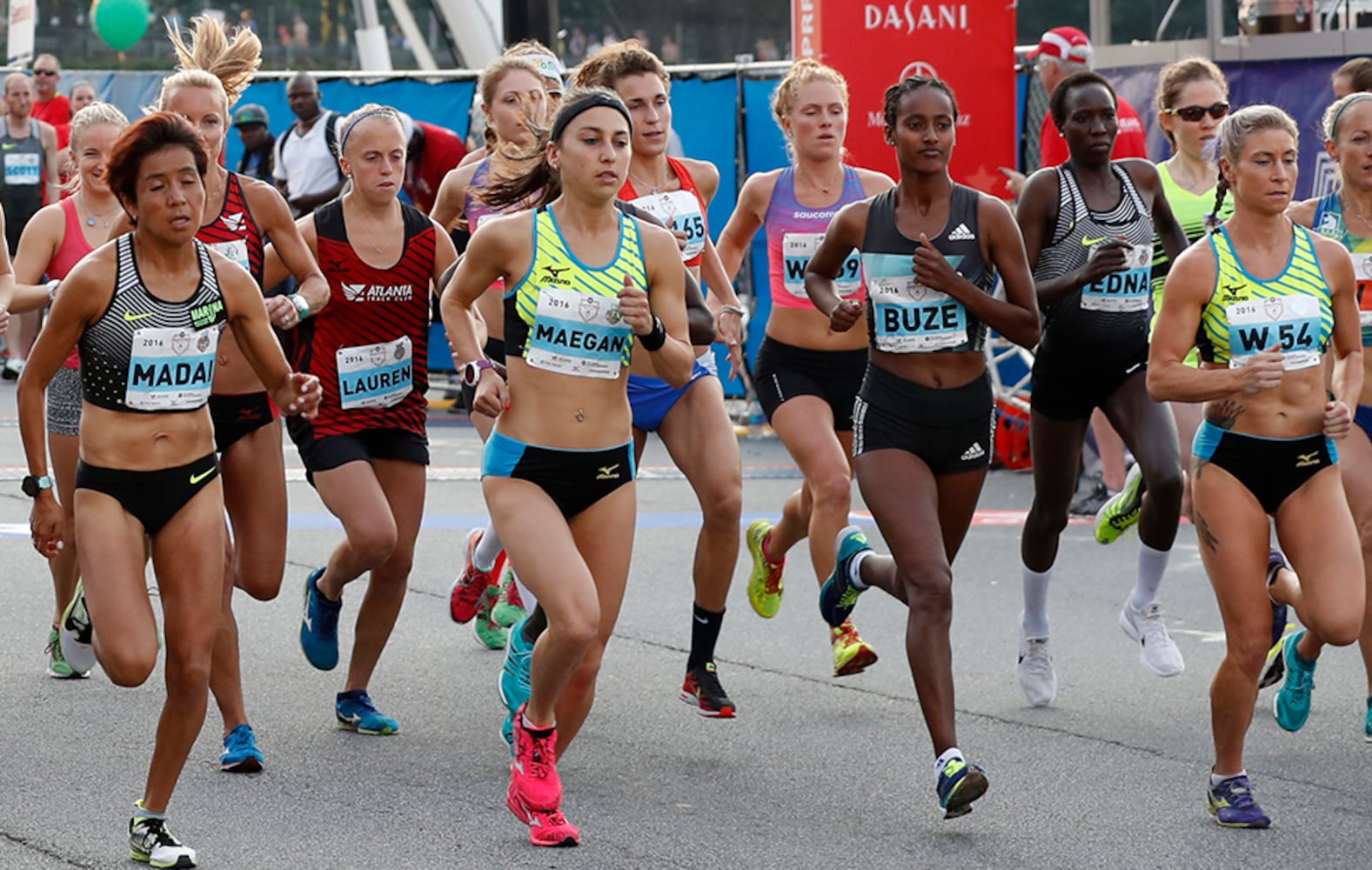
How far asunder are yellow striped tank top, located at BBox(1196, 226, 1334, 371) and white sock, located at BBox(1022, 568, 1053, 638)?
64.7 inches

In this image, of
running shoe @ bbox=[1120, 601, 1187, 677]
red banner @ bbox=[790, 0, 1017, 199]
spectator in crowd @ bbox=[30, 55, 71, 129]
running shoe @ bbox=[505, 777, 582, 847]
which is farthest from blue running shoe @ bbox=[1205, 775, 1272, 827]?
spectator in crowd @ bbox=[30, 55, 71, 129]

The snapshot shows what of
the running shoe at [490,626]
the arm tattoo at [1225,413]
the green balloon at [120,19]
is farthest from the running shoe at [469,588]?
the green balloon at [120,19]

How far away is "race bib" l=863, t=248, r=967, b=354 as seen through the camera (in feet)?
19.9

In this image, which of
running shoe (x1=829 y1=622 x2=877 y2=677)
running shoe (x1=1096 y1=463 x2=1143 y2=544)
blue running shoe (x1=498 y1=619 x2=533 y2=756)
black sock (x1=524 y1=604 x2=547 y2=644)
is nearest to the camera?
blue running shoe (x1=498 y1=619 x2=533 y2=756)

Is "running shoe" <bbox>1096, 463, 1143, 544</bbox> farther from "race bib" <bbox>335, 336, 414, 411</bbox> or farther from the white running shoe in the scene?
"race bib" <bbox>335, 336, 414, 411</bbox>

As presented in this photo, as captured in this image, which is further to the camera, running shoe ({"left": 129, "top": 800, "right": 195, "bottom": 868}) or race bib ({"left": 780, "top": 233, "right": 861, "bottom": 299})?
race bib ({"left": 780, "top": 233, "right": 861, "bottom": 299})

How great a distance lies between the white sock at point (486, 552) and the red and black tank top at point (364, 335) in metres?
1.12

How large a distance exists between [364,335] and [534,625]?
1206 millimetres

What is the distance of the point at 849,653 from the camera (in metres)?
7.14

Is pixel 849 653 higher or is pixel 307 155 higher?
pixel 307 155

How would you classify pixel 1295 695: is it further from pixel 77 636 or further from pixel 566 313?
pixel 77 636

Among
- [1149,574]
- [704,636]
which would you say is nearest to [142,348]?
[704,636]

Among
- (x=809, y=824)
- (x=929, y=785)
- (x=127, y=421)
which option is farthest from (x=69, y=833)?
→ (x=929, y=785)

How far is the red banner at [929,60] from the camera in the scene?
11.9 metres
